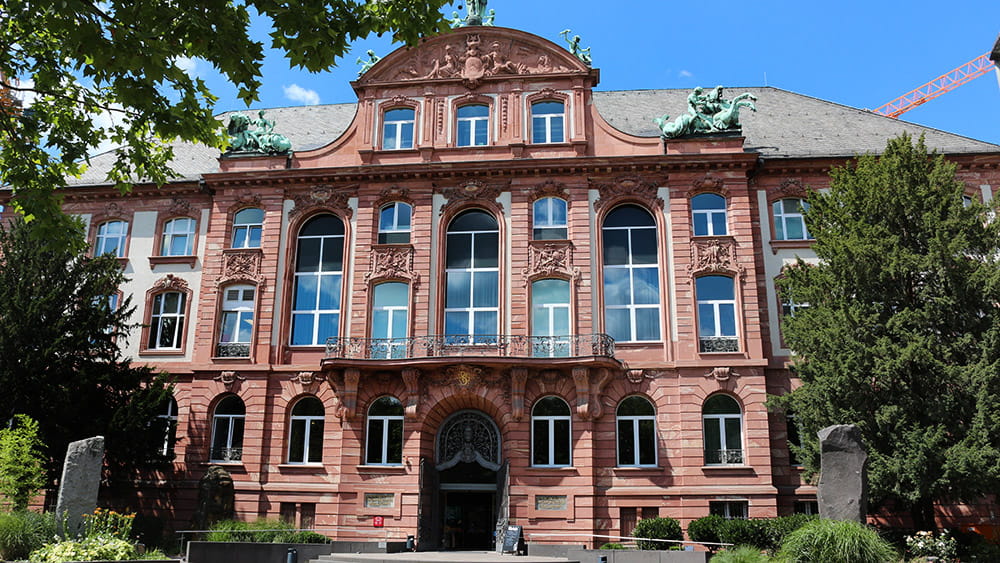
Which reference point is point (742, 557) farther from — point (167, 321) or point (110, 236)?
point (110, 236)

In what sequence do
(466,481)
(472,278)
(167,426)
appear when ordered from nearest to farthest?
(466,481) < (167,426) < (472,278)

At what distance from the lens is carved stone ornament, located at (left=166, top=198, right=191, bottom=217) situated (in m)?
31.9

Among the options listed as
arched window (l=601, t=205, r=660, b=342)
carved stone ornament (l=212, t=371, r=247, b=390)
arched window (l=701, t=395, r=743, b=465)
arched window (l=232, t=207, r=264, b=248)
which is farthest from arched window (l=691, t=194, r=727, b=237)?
carved stone ornament (l=212, t=371, r=247, b=390)

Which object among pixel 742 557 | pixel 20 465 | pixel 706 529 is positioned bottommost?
pixel 742 557

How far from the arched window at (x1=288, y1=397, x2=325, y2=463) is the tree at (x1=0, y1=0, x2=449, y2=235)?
15611mm

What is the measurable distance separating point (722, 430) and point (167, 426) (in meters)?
19.5

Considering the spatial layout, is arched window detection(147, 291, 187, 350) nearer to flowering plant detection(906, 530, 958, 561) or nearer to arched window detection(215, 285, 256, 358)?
arched window detection(215, 285, 256, 358)

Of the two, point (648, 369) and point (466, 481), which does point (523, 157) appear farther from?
point (466, 481)

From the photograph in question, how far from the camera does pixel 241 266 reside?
1186 inches

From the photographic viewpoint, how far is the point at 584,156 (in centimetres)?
2975

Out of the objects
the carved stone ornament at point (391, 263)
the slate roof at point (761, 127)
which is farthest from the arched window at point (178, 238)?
the carved stone ornament at point (391, 263)

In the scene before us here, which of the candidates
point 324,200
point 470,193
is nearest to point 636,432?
point 470,193

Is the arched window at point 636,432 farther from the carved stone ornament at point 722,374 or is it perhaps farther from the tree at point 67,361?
the tree at point 67,361

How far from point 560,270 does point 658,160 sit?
5.38 metres
